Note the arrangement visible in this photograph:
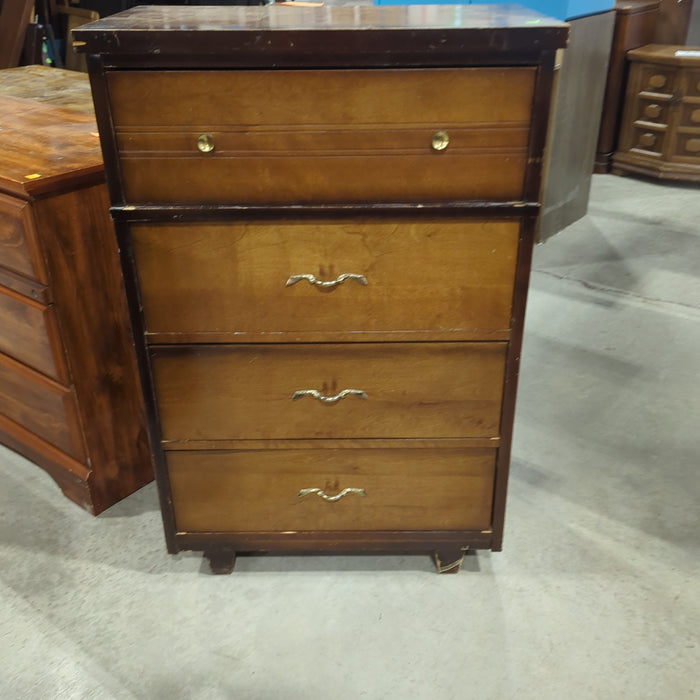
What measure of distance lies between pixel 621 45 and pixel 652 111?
36 cm

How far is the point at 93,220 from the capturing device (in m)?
1.45

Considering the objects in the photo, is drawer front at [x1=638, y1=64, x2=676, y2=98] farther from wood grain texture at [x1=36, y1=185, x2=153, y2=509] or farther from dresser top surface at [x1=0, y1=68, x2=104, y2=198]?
wood grain texture at [x1=36, y1=185, x2=153, y2=509]

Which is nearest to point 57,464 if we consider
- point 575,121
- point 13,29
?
point 13,29

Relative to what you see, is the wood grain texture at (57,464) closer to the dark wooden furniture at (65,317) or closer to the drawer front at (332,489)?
the dark wooden furniture at (65,317)

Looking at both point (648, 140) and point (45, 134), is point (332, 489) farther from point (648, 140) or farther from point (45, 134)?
point (648, 140)

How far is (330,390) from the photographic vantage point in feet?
4.30

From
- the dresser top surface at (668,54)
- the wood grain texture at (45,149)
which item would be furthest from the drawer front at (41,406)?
the dresser top surface at (668,54)

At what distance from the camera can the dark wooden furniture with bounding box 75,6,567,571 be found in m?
1.05

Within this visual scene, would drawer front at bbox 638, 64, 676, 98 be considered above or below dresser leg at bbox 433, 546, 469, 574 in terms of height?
above

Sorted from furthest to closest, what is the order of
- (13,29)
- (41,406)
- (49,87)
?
(13,29) → (49,87) → (41,406)

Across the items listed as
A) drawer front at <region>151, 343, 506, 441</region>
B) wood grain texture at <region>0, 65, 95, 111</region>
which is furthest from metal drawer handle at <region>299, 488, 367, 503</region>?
wood grain texture at <region>0, 65, 95, 111</region>

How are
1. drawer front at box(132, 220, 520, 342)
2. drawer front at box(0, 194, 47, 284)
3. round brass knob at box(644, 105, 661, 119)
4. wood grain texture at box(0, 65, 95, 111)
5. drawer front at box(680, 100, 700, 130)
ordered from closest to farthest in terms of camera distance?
drawer front at box(132, 220, 520, 342) → drawer front at box(0, 194, 47, 284) → wood grain texture at box(0, 65, 95, 111) → drawer front at box(680, 100, 700, 130) → round brass knob at box(644, 105, 661, 119)

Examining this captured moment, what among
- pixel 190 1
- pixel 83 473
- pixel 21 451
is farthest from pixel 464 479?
pixel 190 1

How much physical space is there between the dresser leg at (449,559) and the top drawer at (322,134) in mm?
733
